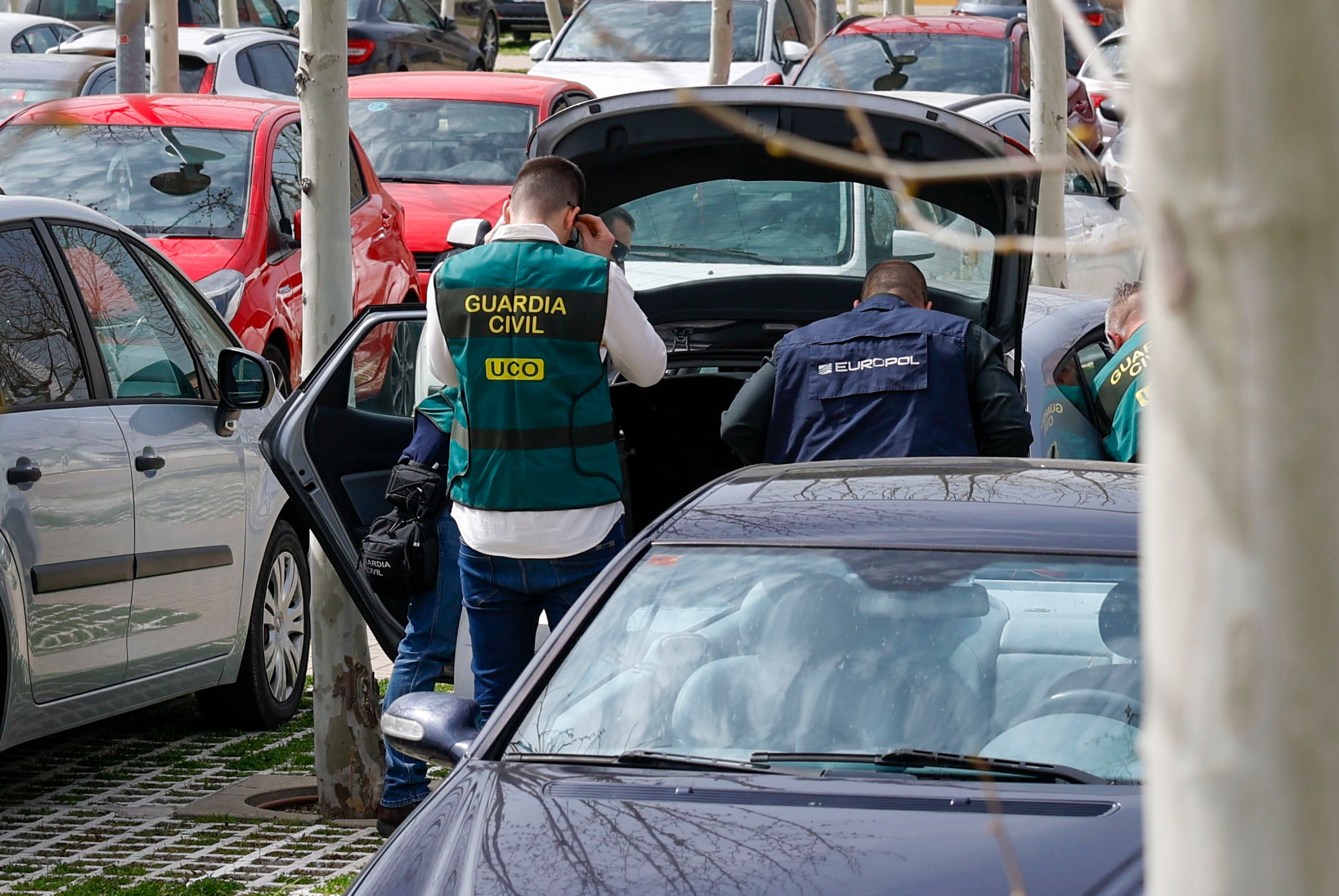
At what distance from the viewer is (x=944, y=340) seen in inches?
200

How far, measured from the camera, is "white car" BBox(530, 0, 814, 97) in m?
16.9

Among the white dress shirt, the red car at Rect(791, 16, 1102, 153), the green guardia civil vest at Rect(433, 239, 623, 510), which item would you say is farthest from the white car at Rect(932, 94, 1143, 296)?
the green guardia civil vest at Rect(433, 239, 623, 510)

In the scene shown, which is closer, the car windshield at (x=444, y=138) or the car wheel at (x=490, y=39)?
the car windshield at (x=444, y=138)

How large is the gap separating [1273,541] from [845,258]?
5.32 m

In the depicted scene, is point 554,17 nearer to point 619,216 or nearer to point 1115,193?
point 1115,193

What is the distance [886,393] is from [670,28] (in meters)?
13.3

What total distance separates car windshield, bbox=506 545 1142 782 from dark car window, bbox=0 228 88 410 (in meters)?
2.52

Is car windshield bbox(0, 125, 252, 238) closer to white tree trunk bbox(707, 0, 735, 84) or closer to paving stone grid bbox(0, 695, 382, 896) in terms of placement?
paving stone grid bbox(0, 695, 382, 896)

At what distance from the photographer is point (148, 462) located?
582 centimetres

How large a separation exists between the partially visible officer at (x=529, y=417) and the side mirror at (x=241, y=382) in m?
1.76

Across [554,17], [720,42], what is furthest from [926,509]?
[554,17]

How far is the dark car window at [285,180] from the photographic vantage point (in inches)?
383

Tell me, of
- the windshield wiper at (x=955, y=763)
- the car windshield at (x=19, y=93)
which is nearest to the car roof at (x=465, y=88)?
the car windshield at (x=19, y=93)

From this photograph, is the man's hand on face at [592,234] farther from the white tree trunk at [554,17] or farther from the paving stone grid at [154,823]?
the white tree trunk at [554,17]
